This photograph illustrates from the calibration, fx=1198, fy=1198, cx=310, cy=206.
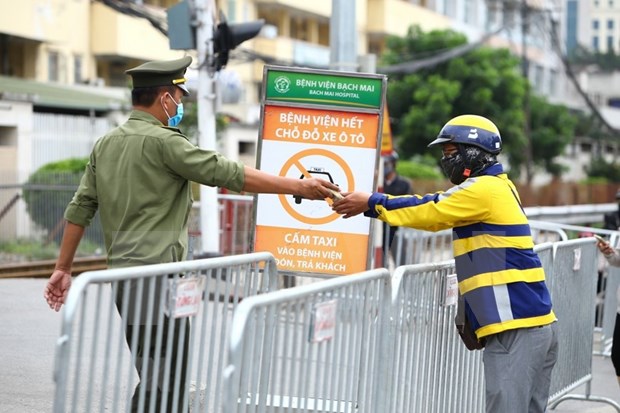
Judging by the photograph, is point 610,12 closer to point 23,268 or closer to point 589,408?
point 23,268

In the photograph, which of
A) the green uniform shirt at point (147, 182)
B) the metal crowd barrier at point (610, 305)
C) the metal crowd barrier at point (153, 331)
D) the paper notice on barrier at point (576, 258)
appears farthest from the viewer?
the metal crowd barrier at point (610, 305)

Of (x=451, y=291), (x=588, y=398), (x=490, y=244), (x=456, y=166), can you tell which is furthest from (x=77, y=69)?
(x=490, y=244)

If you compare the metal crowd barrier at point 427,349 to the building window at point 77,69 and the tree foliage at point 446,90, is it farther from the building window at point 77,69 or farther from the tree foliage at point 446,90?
the tree foliage at point 446,90

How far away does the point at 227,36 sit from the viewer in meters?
13.5

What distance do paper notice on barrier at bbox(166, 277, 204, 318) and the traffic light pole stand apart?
8267 mm

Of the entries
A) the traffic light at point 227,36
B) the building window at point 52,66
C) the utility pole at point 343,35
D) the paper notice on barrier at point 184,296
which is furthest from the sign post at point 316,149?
the building window at point 52,66

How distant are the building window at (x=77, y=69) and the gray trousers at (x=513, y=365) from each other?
3018 centimetres

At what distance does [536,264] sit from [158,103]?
2033 millimetres

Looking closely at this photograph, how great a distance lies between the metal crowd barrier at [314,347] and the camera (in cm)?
→ 464

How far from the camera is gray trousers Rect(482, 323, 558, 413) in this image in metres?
5.93

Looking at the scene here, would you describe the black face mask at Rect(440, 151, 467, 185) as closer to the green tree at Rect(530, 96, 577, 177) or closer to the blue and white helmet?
the blue and white helmet

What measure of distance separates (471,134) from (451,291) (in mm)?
979

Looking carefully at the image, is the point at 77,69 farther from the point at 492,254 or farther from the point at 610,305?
the point at 492,254

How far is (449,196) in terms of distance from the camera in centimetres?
588
